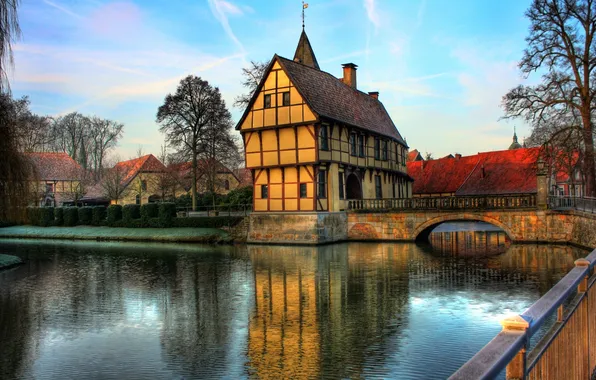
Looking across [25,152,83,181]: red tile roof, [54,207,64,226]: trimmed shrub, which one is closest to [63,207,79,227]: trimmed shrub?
[54,207,64,226]: trimmed shrub

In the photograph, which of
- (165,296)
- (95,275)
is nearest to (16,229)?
(95,275)

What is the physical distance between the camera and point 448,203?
2870cm

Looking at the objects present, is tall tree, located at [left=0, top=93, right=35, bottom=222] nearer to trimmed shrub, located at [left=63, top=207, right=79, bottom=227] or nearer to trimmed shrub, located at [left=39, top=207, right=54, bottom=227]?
trimmed shrub, located at [left=63, top=207, right=79, bottom=227]

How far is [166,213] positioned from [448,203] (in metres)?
20.5

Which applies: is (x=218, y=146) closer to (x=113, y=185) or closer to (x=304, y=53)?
(x=304, y=53)

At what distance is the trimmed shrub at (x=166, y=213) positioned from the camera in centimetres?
3844

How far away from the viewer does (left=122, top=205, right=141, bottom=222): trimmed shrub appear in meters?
41.4

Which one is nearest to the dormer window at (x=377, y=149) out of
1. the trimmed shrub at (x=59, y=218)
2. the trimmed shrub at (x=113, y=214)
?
the trimmed shrub at (x=113, y=214)

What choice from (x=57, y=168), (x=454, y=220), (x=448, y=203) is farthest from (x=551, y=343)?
(x=57, y=168)

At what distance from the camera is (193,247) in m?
31.5

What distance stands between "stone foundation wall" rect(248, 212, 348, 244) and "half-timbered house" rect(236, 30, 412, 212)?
0.54m

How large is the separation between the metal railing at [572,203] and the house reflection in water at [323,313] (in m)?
8.85

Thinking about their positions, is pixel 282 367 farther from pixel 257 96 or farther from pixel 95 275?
pixel 257 96

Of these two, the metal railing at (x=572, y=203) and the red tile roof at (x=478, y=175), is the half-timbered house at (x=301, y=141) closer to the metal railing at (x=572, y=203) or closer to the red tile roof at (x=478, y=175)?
the metal railing at (x=572, y=203)
